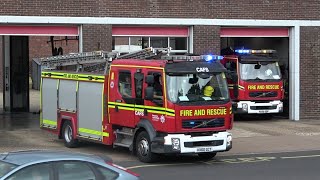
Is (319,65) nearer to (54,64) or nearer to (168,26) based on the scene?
(168,26)

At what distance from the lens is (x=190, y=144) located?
13.9 m

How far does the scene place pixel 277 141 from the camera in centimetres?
1883

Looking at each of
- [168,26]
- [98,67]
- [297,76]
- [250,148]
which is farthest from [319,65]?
[98,67]

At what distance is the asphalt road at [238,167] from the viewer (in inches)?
485

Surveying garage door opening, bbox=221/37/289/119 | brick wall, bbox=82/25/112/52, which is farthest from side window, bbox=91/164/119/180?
garage door opening, bbox=221/37/289/119

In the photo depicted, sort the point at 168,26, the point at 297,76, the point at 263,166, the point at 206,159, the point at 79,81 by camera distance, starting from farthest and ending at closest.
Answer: the point at 297,76
the point at 168,26
the point at 79,81
the point at 206,159
the point at 263,166

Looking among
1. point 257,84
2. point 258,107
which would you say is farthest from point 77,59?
point 258,107

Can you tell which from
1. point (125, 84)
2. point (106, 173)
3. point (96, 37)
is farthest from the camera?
point (96, 37)

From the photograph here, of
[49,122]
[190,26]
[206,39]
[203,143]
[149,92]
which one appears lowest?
[203,143]

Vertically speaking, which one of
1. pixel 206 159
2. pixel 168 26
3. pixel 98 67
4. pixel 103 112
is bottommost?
pixel 206 159

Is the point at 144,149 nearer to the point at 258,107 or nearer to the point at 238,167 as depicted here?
the point at 238,167

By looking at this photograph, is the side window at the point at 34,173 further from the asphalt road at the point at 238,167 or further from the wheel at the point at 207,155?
the wheel at the point at 207,155

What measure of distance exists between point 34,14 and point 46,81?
3.77 meters

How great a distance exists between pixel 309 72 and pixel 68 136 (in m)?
12.6
